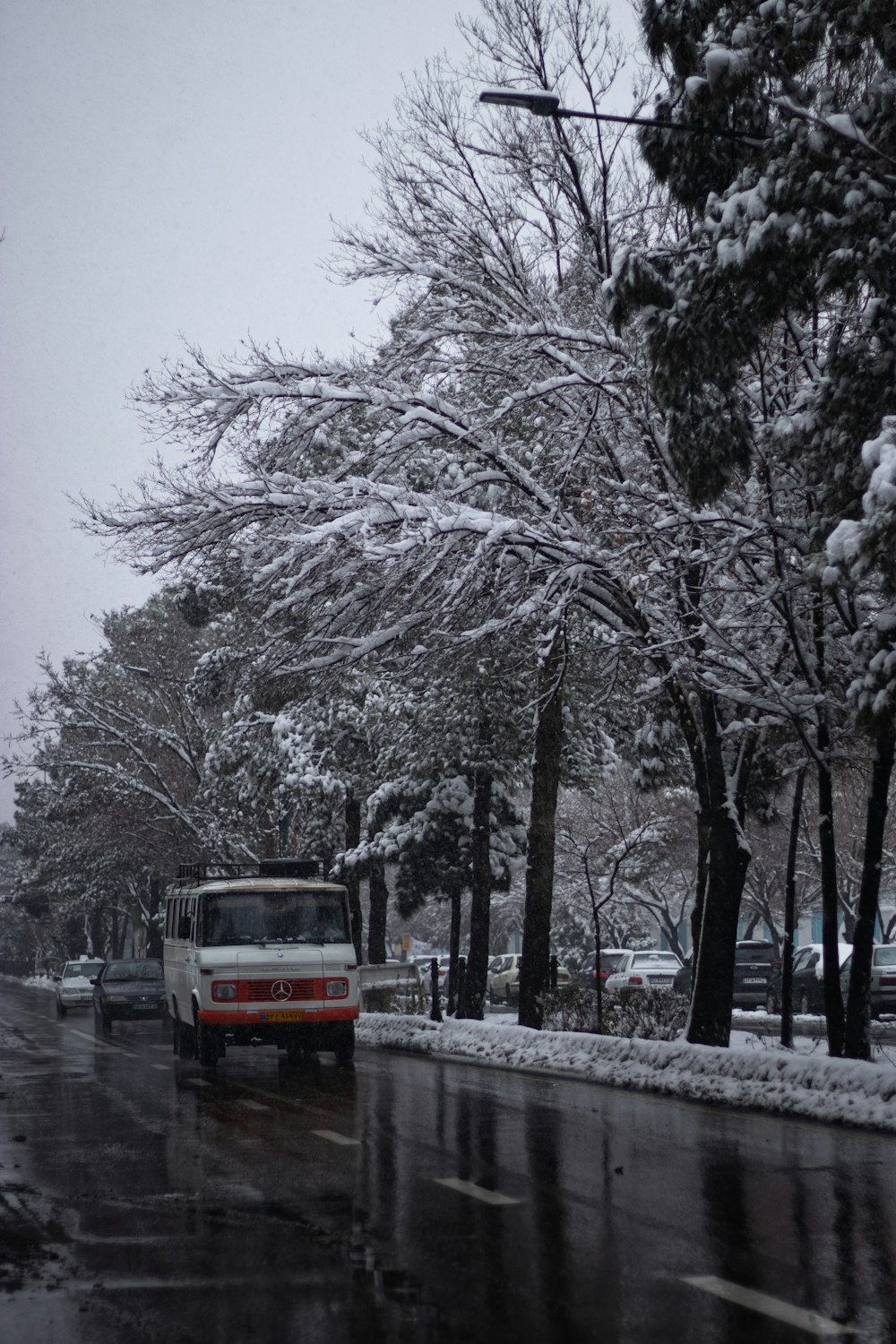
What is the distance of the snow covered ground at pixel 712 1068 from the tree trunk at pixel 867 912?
346 millimetres

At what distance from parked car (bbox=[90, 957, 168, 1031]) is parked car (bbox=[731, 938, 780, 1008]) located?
12.7m

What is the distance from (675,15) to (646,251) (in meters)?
1.85

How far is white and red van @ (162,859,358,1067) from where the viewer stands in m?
18.9

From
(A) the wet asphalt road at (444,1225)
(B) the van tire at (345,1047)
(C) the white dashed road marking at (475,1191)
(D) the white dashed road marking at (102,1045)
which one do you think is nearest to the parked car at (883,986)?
(B) the van tire at (345,1047)

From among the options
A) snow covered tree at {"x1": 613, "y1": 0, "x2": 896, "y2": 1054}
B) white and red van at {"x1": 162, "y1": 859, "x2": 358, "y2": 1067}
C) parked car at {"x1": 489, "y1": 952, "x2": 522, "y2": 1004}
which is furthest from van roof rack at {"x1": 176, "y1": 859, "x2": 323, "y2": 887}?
parked car at {"x1": 489, "y1": 952, "x2": 522, "y2": 1004}

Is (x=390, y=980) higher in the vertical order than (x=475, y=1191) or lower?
higher

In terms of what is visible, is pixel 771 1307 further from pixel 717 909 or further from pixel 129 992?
pixel 129 992

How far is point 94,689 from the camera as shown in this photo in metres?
47.7

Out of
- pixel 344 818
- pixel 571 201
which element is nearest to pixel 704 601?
pixel 571 201

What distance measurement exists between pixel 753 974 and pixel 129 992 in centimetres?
1384

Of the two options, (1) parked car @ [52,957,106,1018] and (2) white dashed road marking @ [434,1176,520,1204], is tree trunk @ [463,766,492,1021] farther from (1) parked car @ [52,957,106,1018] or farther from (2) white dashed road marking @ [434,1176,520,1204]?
(1) parked car @ [52,957,106,1018]

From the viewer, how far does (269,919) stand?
19641 mm

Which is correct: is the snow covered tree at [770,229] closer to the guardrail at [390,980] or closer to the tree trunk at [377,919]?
the guardrail at [390,980]

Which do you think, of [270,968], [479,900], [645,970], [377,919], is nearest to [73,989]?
[377,919]
